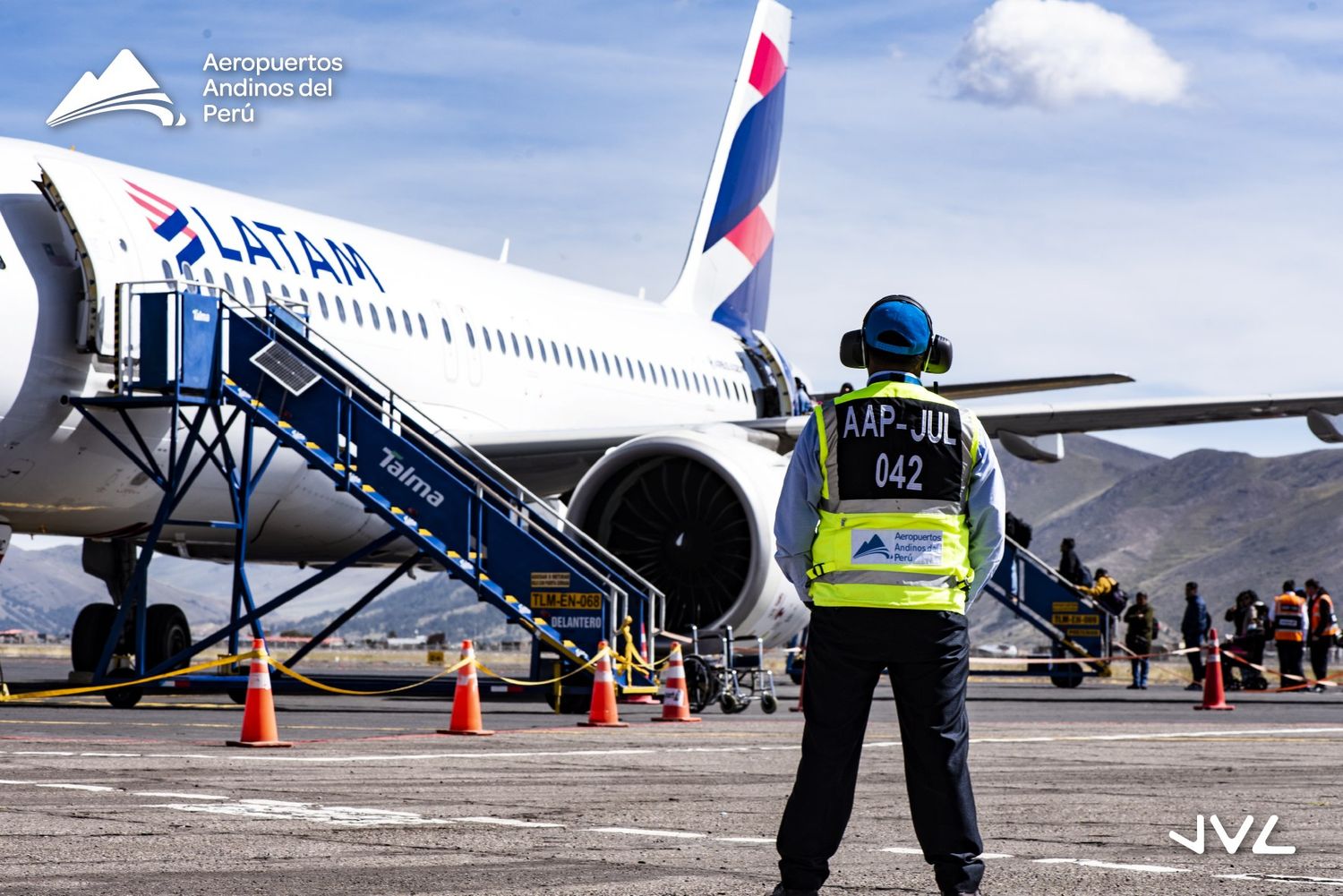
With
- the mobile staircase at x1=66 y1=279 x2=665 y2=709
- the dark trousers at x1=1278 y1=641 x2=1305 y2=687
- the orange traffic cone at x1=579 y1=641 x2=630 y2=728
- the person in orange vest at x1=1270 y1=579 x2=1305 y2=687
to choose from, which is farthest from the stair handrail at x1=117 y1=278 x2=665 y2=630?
the dark trousers at x1=1278 y1=641 x2=1305 y2=687

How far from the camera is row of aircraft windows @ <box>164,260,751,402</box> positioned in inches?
593

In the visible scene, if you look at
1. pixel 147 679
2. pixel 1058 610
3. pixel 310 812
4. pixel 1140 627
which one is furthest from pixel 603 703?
pixel 1140 627

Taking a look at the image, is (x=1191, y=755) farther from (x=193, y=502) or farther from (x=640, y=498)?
(x=193, y=502)

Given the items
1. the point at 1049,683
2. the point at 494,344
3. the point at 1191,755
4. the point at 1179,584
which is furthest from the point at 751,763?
the point at 1179,584

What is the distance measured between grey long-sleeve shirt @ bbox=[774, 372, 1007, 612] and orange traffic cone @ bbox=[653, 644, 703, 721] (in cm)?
843

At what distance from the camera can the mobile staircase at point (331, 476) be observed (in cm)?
1383

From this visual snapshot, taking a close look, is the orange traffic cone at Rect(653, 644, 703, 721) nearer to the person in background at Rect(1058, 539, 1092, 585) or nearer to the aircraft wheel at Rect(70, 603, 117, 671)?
the aircraft wheel at Rect(70, 603, 117, 671)

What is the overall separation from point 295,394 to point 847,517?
967 centimetres

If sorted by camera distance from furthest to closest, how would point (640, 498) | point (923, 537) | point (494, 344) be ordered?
point (494, 344), point (640, 498), point (923, 537)

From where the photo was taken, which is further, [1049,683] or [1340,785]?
[1049,683]

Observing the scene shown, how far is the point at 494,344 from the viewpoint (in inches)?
Result: 716

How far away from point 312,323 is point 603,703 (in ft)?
14.6

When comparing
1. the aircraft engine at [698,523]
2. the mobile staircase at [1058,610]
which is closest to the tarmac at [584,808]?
the aircraft engine at [698,523]

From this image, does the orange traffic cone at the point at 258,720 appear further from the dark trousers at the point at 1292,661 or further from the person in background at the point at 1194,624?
the person in background at the point at 1194,624
